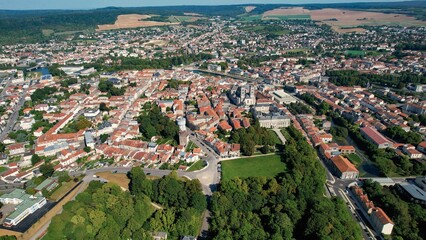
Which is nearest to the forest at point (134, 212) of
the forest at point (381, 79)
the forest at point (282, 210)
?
the forest at point (282, 210)

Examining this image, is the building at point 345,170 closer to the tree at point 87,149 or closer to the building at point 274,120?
the building at point 274,120

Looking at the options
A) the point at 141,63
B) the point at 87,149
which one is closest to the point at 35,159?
the point at 87,149

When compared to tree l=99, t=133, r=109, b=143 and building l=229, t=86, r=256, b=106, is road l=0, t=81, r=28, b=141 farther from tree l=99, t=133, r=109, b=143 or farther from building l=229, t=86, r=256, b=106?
building l=229, t=86, r=256, b=106

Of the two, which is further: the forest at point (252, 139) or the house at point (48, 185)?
the forest at point (252, 139)

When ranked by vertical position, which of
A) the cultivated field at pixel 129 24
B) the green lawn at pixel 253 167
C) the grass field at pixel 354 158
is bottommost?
the grass field at pixel 354 158

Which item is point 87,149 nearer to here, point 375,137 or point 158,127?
point 158,127

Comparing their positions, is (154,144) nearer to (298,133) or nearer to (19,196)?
(19,196)
